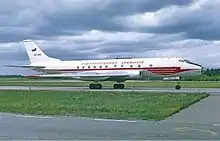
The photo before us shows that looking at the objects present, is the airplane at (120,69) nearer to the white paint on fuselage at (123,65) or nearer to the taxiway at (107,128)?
the white paint on fuselage at (123,65)

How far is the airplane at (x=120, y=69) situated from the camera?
1531 inches

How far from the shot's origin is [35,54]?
162 feet

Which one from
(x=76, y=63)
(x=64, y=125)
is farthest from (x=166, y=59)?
(x=64, y=125)

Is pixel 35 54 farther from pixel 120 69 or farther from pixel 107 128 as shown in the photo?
pixel 107 128

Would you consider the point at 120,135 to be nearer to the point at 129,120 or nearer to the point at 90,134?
the point at 90,134


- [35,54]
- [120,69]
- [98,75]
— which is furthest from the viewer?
[35,54]

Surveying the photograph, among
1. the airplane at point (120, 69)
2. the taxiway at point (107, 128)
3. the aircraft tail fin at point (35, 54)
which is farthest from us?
the aircraft tail fin at point (35, 54)

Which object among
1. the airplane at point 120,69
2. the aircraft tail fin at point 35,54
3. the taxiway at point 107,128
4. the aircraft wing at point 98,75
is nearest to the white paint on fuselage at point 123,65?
the airplane at point 120,69

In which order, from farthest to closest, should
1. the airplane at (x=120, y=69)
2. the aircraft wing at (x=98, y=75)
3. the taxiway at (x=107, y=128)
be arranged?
the aircraft wing at (x=98, y=75), the airplane at (x=120, y=69), the taxiway at (x=107, y=128)

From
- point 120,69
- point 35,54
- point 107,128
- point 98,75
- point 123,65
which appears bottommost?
point 107,128

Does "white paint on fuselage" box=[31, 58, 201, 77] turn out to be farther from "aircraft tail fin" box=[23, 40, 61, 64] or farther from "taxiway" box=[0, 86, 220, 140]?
"taxiway" box=[0, 86, 220, 140]

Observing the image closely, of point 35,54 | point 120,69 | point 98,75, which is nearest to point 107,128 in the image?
point 98,75

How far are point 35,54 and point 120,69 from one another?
43.9 feet

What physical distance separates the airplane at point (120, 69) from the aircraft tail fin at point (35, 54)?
1.94 metres
